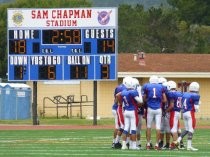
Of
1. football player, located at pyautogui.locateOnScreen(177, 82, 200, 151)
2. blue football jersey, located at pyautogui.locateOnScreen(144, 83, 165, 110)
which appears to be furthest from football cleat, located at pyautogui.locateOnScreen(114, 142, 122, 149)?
football player, located at pyautogui.locateOnScreen(177, 82, 200, 151)

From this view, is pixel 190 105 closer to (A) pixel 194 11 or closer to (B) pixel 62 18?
(B) pixel 62 18

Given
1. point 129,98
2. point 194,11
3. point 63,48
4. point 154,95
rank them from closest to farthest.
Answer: point 129,98, point 154,95, point 63,48, point 194,11

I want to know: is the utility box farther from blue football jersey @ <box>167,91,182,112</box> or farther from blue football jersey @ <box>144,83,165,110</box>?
blue football jersey @ <box>144,83,165,110</box>

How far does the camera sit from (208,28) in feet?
253

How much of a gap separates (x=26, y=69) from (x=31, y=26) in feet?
6.25

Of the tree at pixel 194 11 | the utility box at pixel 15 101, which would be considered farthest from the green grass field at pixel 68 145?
the tree at pixel 194 11

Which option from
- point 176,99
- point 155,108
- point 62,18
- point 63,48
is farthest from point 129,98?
point 62,18

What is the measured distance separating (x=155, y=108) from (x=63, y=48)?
1519 cm

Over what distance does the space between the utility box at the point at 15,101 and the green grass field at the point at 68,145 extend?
15.8 m

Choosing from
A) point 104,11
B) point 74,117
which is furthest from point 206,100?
point 104,11

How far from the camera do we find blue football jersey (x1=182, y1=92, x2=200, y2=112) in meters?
23.5

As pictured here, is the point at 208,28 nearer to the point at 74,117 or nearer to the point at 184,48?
the point at 184,48

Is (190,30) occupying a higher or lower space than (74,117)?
higher

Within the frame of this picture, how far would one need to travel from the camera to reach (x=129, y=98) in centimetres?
2339
